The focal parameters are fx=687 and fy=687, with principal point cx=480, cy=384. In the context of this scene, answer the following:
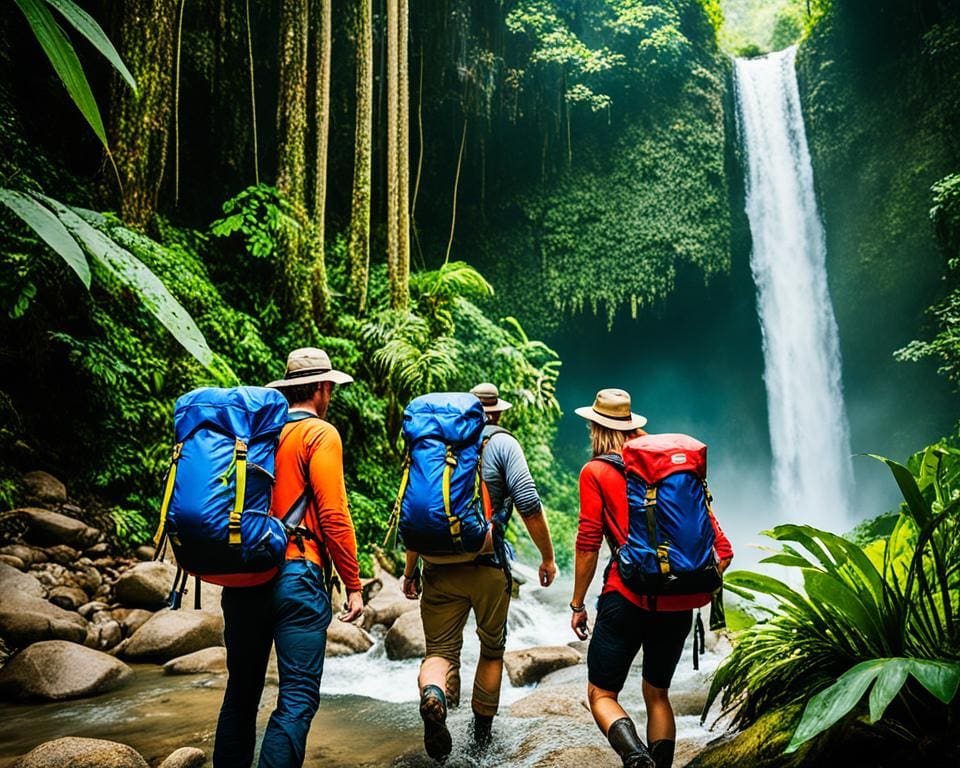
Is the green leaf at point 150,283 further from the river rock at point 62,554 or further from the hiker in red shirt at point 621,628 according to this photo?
the river rock at point 62,554

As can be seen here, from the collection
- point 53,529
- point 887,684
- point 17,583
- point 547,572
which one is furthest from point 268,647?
point 53,529

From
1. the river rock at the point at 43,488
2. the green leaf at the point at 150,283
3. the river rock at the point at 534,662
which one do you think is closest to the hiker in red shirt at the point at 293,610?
the green leaf at the point at 150,283

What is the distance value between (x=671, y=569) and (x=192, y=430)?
1.88 metres

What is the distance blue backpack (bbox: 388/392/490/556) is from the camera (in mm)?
3055

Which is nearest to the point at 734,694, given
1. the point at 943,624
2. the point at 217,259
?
the point at 943,624

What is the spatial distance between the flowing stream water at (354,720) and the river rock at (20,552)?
1.53 meters

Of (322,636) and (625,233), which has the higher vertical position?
(625,233)

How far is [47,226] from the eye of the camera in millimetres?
854

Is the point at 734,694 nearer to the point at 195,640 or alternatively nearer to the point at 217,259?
the point at 195,640

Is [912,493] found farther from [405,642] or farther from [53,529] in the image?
[53,529]

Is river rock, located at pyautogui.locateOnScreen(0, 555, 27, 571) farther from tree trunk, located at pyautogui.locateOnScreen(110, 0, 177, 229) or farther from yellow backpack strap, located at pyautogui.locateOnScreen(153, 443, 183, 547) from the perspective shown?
yellow backpack strap, located at pyautogui.locateOnScreen(153, 443, 183, 547)

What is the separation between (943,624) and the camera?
270 cm

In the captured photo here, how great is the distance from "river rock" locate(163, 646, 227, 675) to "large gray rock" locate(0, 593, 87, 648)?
78cm

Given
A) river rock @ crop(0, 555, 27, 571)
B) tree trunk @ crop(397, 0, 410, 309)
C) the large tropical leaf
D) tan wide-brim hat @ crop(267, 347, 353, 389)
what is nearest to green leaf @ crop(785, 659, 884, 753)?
the large tropical leaf
